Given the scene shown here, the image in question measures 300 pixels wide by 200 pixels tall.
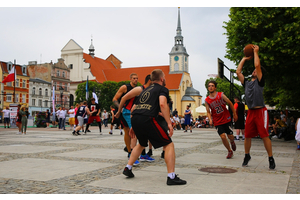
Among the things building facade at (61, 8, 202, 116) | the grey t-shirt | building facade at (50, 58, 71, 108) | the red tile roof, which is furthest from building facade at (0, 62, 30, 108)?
the grey t-shirt

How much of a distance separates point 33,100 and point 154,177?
209 feet

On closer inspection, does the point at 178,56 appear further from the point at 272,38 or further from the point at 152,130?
the point at 152,130

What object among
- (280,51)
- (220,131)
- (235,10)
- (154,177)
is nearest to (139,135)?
(154,177)

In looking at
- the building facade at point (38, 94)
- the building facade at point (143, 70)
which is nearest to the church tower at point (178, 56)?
the building facade at point (143, 70)

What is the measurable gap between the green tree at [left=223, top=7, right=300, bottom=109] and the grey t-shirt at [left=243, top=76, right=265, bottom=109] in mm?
6785

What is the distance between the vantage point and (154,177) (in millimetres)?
4949

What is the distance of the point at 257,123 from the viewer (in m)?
5.94

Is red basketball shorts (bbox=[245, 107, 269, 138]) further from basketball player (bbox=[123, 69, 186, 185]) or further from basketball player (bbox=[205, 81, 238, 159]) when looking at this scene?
basketball player (bbox=[123, 69, 186, 185])

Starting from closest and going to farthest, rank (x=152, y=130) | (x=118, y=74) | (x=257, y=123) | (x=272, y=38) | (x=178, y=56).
Answer: (x=152, y=130) < (x=257, y=123) < (x=272, y=38) < (x=118, y=74) < (x=178, y=56)

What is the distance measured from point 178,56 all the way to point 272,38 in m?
80.4

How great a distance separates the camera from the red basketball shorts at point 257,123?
5898 mm

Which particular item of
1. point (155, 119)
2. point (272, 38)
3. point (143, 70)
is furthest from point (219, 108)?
point (143, 70)

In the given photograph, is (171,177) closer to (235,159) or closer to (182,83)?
(235,159)

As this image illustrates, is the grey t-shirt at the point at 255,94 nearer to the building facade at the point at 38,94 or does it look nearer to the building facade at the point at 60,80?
the building facade at the point at 38,94
